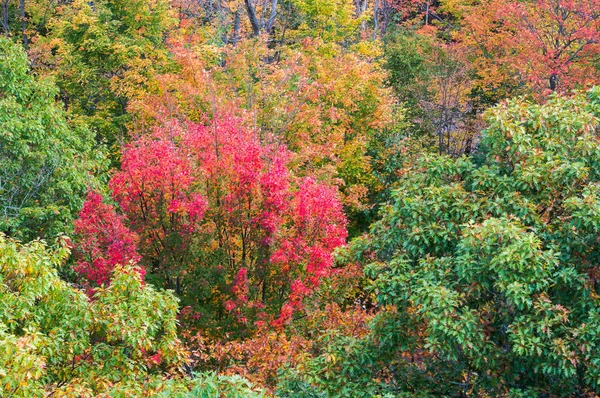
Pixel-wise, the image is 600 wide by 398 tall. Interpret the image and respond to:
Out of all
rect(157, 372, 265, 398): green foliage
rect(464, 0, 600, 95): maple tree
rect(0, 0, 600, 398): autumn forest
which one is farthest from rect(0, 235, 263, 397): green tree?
rect(464, 0, 600, 95): maple tree

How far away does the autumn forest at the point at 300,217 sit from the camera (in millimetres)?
9703

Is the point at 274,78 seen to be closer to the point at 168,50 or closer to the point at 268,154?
the point at 168,50

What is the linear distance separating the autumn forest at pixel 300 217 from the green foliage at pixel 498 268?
42 mm

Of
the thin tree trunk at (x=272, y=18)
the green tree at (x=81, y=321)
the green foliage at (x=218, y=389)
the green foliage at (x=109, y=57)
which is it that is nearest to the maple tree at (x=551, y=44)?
the thin tree trunk at (x=272, y=18)

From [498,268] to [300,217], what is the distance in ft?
26.5

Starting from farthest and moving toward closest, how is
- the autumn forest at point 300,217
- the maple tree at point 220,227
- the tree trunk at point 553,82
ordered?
the tree trunk at point 553,82, the maple tree at point 220,227, the autumn forest at point 300,217

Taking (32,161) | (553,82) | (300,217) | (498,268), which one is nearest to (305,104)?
(300,217)

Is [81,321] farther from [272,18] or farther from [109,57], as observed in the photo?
[272,18]

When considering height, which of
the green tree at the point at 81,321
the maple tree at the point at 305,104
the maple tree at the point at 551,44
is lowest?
the green tree at the point at 81,321

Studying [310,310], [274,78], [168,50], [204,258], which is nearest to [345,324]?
[310,310]

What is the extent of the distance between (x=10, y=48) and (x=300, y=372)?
12.7 meters

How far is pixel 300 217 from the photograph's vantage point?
661 inches

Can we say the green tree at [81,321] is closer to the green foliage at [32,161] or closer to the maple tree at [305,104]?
the green foliage at [32,161]

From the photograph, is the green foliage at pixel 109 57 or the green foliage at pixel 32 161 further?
the green foliage at pixel 109 57
